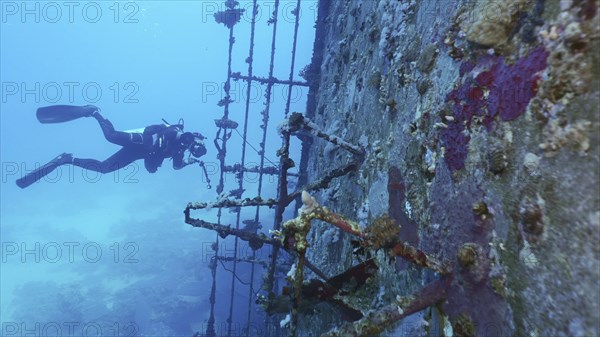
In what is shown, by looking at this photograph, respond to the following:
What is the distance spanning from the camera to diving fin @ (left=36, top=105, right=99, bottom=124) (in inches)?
494

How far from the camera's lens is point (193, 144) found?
10.7m

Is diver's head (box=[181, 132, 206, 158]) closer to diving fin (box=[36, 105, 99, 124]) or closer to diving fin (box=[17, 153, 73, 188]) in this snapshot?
diving fin (box=[17, 153, 73, 188])

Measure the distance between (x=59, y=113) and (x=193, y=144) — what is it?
5.62 metres

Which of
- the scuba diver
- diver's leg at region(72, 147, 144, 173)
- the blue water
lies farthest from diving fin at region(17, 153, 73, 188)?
the blue water

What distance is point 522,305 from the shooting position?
1.69 m

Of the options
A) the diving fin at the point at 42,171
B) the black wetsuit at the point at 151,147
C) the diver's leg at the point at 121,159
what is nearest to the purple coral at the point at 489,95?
the black wetsuit at the point at 151,147

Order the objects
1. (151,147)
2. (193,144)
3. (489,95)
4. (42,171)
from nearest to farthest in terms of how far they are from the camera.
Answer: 1. (489,95)
2. (193,144)
3. (151,147)
4. (42,171)

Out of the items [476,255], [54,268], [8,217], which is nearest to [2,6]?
[8,217]

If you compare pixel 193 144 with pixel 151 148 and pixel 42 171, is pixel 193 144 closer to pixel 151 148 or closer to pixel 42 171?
pixel 151 148

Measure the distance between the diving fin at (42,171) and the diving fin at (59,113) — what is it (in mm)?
1416

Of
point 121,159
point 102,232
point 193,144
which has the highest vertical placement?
point 193,144

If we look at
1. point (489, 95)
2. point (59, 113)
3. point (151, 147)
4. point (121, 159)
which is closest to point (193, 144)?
point (151, 147)

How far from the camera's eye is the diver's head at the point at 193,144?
10625mm

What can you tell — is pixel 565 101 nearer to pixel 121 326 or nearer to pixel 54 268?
pixel 121 326
